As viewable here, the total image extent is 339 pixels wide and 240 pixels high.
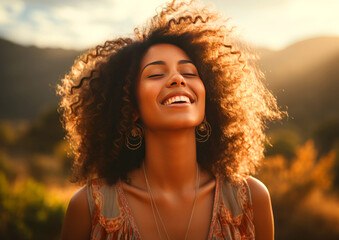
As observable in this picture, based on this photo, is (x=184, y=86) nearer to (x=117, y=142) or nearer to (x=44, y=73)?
(x=117, y=142)

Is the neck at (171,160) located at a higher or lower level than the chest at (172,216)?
higher

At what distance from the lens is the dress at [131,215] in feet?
7.16

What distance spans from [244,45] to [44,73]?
38.4 m

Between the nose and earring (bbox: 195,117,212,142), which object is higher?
the nose

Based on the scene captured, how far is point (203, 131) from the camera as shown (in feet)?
9.20

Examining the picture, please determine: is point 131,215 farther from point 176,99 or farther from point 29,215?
point 29,215

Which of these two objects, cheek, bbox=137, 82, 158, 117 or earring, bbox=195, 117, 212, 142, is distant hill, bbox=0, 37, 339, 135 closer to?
earring, bbox=195, 117, 212, 142

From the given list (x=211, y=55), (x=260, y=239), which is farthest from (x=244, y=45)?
(x=260, y=239)

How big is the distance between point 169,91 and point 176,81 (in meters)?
0.10

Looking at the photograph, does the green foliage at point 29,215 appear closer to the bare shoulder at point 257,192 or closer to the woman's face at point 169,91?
the woman's face at point 169,91

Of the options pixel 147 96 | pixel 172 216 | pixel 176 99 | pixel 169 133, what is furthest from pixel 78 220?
pixel 176 99

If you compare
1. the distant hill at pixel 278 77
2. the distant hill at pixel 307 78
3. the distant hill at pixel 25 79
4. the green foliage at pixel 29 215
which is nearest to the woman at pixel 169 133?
the green foliage at pixel 29 215

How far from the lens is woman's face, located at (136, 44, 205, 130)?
86.3 inches

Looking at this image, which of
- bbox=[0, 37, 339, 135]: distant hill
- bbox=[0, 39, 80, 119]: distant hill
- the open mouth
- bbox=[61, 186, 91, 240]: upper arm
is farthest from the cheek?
bbox=[0, 39, 80, 119]: distant hill
